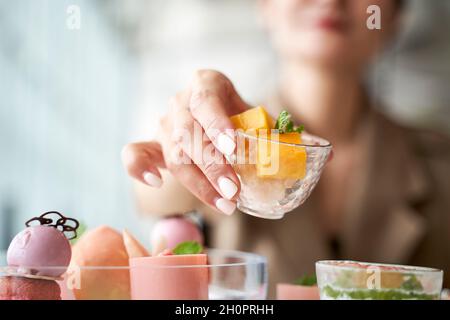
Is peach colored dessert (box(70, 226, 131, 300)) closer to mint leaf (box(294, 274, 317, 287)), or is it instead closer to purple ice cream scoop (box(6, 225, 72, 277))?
purple ice cream scoop (box(6, 225, 72, 277))

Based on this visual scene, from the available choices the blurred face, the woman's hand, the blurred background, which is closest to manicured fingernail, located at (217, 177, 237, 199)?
the woman's hand

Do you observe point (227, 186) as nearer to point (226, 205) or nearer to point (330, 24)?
point (226, 205)

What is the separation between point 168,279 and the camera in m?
0.48

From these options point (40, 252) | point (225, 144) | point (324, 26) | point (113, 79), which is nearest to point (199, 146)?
point (225, 144)

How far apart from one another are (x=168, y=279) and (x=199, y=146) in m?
0.12

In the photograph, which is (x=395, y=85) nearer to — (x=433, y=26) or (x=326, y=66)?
(x=433, y=26)

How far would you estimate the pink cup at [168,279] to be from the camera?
0.48 meters

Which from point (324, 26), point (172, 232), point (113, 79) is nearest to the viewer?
point (172, 232)

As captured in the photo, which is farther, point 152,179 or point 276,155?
point 152,179

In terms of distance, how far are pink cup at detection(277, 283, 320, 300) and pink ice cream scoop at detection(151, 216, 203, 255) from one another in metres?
0.14

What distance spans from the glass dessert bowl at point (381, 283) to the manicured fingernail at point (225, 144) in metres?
0.12

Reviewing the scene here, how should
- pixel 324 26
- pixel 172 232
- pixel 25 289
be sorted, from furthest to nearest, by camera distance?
pixel 324 26 → pixel 172 232 → pixel 25 289

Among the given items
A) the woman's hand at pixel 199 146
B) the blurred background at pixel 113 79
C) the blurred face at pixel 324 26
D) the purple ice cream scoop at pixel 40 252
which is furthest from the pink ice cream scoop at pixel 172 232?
the blurred background at pixel 113 79

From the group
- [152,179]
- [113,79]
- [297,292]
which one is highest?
[113,79]
